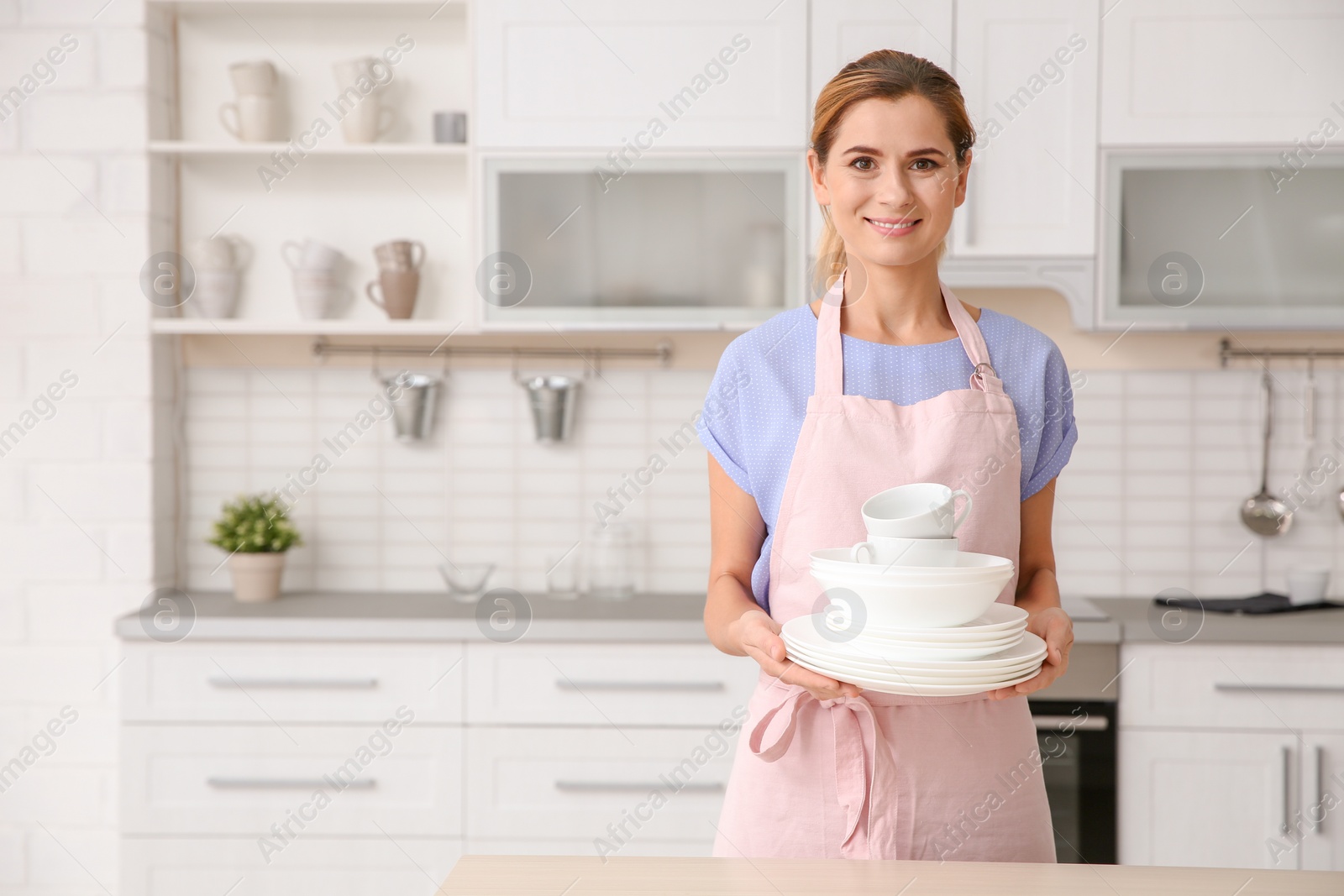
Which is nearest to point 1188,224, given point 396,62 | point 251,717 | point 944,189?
point 944,189

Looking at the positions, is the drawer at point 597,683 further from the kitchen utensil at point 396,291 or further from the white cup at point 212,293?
the white cup at point 212,293

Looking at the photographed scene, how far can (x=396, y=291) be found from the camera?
2.48 metres

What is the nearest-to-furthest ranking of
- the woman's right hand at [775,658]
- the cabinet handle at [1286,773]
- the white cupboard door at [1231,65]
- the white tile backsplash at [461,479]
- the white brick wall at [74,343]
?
the woman's right hand at [775,658] < the cabinet handle at [1286,773] < the white cupboard door at [1231,65] < the white brick wall at [74,343] < the white tile backsplash at [461,479]

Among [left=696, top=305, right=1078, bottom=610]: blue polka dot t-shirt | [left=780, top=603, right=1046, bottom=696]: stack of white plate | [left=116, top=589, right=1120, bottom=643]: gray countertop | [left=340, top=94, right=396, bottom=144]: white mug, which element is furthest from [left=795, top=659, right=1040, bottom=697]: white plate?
[left=340, top=94, right=396, bottom=144]: white mug

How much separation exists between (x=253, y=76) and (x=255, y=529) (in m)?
1.06

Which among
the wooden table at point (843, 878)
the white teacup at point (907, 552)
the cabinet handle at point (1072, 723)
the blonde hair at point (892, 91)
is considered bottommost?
the cabinet handle at point (1072, 723)

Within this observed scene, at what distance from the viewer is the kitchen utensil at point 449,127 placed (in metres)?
2.46

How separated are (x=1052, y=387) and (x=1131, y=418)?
4.94ft

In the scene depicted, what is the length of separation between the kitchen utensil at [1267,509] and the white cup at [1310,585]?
0.20m

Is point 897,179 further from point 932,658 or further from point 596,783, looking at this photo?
point 596,783

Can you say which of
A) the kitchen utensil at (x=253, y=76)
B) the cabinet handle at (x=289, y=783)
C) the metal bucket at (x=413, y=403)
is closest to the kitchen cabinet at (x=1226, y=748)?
the cabinet handle at (x=289, y=783)

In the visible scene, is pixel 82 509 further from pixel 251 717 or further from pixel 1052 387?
pixel 1052 387

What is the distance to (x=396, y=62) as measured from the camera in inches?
103

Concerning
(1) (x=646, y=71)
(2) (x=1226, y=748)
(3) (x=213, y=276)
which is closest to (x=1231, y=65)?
(1) (x=646, y=71)
